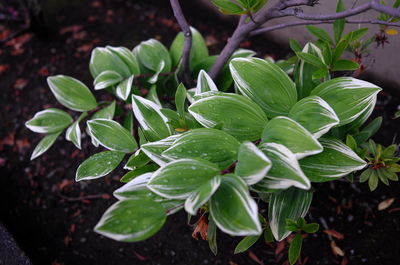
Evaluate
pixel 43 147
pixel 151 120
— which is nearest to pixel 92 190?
pixel 43 147

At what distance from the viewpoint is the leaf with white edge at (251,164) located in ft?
2.09

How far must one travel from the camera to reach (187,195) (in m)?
0.68

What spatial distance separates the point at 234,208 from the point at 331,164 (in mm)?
270

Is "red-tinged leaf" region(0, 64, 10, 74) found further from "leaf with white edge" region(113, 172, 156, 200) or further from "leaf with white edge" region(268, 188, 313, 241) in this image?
"leaf with white edge" region(268, 188, 313, 241)

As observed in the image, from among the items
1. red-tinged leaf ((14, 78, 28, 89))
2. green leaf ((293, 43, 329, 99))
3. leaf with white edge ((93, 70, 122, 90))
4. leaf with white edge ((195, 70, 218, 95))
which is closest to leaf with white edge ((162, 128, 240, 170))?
leaf with white edge ((195, 70, 218, 95))

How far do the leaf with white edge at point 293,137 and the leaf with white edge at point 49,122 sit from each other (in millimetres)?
726

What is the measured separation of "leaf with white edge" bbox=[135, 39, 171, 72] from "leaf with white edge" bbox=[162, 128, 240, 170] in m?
0.58

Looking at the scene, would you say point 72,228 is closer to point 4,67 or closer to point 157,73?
point 157,73

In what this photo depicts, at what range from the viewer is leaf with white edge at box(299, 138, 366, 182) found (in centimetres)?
76

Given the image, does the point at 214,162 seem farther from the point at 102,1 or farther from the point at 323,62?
the point at 102,1

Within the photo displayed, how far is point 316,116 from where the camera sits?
74 cm

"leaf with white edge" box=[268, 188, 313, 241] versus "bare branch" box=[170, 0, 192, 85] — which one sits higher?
"bare branch" box=[170, 0, 192, 85]

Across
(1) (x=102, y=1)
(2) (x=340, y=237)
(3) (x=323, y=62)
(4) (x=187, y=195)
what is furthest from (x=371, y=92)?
(1) (x=102, y=1)

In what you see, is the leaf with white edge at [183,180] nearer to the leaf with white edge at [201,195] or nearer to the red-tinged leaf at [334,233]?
the leaf with white edge at [201,195]
